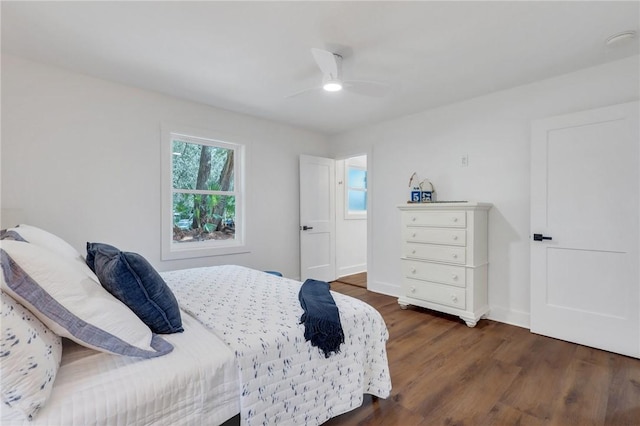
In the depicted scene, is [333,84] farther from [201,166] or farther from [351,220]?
[351,220]

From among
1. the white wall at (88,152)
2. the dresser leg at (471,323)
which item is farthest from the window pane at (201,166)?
the dresser leg at (471,323)

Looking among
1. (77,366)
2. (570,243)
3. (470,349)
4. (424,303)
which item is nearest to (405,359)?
(470,349)

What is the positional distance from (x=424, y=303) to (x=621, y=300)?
1621 millimetres

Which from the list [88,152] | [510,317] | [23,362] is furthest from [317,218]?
[23,362]

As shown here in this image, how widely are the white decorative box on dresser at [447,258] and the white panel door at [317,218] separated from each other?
151cm

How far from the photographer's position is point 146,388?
1.03 meters

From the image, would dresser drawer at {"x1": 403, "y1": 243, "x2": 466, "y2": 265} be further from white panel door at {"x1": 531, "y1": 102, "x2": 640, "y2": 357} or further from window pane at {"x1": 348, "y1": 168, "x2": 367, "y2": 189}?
window pane at {"x1": 348, "y1": 168, "x2": 367, "y2": 189}

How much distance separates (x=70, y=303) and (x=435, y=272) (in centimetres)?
314

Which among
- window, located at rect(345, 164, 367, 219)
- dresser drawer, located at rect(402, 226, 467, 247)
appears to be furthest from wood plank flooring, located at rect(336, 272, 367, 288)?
dresser drawer, located at rect(402, 226, 467, 247)

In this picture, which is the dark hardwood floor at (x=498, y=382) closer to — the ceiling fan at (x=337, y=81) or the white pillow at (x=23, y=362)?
the white pillow at (x=23, y=362)

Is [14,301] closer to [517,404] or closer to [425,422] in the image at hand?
[425,422]

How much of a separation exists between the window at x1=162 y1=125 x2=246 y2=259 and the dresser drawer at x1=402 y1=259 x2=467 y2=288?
2085 millimetres

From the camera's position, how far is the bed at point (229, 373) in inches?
38.4

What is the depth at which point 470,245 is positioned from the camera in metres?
3.07
